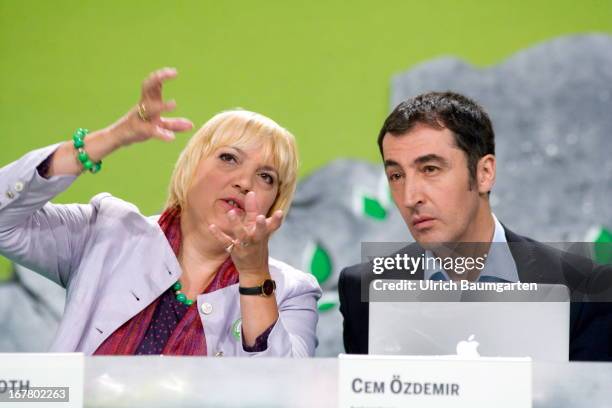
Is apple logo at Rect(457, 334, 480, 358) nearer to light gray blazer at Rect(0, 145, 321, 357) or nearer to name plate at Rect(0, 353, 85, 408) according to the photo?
light gray blazer at Rect(0, 145, 321, 357)

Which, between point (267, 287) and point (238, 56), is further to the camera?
point (238, 56)

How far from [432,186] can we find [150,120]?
59cm

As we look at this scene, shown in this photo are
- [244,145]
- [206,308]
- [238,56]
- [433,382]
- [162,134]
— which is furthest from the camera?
[238,56]

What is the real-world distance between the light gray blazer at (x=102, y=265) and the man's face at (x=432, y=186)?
25cm

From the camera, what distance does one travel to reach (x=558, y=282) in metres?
1.62

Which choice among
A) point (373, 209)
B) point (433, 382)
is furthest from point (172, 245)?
point (373, 209)

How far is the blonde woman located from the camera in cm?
159

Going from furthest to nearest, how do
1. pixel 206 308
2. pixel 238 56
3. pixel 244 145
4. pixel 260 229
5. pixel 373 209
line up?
1. pixel 373 209
2. pixel 238 56
3. pixel 244 145
4. pixel 206 308
5. pixel 260 229

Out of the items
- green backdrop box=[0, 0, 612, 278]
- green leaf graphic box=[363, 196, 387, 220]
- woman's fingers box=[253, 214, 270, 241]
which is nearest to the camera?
woman's fingers box=[253, 214, 270, 241]

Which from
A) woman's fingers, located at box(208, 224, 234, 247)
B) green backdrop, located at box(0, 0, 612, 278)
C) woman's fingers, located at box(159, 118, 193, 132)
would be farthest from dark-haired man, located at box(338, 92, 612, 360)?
green backdrop, located at box(0, 0, 612, 278)

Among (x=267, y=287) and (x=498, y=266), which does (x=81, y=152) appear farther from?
(x=498, y=266)

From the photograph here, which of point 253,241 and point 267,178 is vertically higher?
point 267,178

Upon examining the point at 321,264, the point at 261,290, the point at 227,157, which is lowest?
the point at 261,290

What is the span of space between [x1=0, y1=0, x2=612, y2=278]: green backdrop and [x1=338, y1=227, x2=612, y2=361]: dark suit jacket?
933mm
